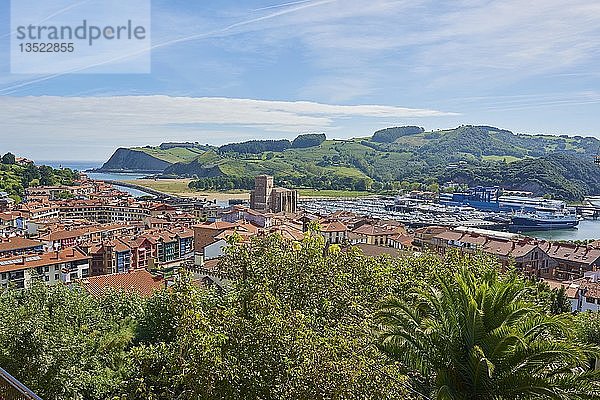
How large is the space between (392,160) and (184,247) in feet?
384

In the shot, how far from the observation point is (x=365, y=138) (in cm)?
19925

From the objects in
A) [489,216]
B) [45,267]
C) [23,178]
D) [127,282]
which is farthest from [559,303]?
[23,178]

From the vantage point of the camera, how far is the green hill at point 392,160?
109 metres

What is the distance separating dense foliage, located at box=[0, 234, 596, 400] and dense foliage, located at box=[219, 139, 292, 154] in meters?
150

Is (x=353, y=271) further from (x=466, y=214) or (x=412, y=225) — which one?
(x=466, y=214)

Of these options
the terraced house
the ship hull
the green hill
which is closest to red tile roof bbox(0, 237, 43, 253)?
the terraced house

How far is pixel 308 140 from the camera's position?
176 metres

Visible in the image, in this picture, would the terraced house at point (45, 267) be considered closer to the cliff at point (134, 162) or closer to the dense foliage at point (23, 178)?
the dense foliage at point (23, 178)

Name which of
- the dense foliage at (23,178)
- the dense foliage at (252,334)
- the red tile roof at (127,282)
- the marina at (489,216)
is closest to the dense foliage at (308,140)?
the marina at (489,216)

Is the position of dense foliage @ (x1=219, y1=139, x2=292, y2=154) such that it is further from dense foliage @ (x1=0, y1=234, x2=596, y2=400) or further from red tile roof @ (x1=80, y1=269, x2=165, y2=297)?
dense foliage @ (x1=0, y1=234, x2=596, y2=400)

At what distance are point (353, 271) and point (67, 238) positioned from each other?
112 feet

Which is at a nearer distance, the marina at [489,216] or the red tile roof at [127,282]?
the red tile roof at [127,282]

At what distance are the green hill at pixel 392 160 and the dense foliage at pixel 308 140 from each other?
0.33 m

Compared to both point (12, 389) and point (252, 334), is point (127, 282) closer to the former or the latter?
point (252, 334)
